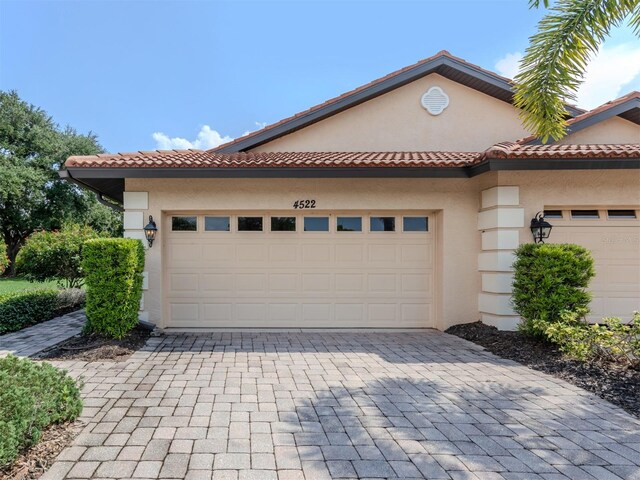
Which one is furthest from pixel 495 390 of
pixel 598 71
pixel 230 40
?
pixel 230 40

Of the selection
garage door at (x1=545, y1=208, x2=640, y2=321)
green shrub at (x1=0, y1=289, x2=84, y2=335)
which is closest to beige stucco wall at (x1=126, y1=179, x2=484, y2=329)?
garage door at (x1=545, y1=208, x2=640, y2=321)

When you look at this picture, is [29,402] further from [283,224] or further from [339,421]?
[283,224]

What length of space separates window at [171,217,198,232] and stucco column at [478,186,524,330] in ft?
19.5

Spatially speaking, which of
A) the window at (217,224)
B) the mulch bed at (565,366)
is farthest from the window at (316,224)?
the mulch bed at (565,366)

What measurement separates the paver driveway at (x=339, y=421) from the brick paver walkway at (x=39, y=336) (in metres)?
1.39

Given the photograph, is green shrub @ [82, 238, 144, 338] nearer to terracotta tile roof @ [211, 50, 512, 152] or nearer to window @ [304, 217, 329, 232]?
window @ [304, 217, 329, 232]

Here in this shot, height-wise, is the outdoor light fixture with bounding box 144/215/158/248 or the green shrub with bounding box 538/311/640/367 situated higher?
the outdoor light fixture with bounding box 144/215/158/248

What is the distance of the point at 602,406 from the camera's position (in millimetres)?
4051

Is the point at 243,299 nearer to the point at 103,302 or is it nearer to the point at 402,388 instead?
the point at 103,302

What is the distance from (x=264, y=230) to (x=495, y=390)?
16.9 ft

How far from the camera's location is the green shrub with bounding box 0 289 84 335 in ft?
25.1

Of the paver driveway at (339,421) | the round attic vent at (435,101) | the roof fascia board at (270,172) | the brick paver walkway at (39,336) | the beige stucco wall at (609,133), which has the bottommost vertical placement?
the paver driveway at (339,421)

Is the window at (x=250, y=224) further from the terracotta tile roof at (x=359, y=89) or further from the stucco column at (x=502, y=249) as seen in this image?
the stucco column at (x=502, y=249)

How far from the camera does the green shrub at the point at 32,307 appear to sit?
7.66m
